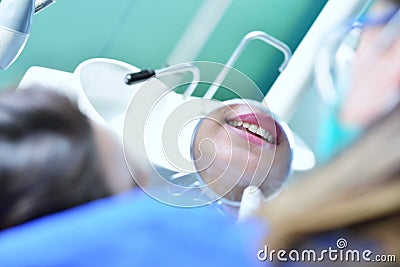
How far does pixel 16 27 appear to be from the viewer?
1.01m

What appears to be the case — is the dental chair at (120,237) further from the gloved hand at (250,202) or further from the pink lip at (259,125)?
the pink lip at (259,125)

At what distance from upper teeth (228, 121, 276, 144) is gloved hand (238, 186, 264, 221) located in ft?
0.27

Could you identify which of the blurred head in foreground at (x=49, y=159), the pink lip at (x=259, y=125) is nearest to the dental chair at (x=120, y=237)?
the blurred head in foreground at (x=49, y=159)

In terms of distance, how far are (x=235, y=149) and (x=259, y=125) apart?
0.18 feet

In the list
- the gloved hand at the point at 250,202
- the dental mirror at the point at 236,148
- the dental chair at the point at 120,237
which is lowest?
the dental chair at the point at 120,237

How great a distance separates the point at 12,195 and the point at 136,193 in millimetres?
204

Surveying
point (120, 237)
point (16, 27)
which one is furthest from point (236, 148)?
point (16, 27)

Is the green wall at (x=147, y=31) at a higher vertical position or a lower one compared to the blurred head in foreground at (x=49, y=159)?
higher

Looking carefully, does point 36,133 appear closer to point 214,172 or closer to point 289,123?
point 214,172

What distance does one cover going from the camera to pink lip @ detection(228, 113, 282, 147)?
972mm

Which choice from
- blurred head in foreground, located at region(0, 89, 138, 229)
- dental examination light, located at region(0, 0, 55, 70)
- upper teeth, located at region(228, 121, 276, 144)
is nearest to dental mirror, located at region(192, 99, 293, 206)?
upper teeth, located at region(228, 121, 276, 144)

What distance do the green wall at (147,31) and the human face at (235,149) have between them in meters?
0.06

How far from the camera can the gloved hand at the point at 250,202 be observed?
96 cm

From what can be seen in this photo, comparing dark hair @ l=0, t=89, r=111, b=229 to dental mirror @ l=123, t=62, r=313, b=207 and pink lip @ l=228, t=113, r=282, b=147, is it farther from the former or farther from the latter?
pink lip @ l=228, t=113, r=282, b=147
